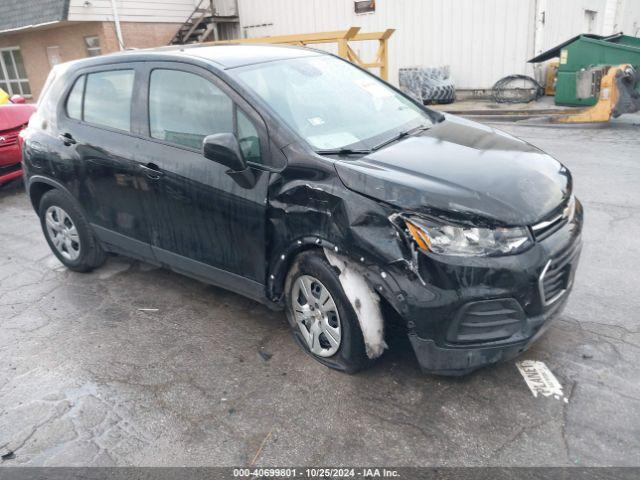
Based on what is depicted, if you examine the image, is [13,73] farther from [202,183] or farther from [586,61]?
[202,183]

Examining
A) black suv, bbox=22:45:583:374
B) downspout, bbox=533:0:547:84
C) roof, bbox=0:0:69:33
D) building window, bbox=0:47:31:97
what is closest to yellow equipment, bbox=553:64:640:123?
downspout, bbox=533:0:547:84

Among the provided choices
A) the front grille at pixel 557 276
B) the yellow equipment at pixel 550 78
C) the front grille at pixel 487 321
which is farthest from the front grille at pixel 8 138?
the yellow equipment at pixel 550 78

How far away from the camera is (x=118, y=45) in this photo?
16688 millimetres

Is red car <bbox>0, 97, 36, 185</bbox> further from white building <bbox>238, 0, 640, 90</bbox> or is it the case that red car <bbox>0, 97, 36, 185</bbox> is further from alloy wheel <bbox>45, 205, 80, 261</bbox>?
white building <bbox>238, 0, 640, 90</bbox>

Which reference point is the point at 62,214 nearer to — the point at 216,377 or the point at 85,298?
the point at 85,298

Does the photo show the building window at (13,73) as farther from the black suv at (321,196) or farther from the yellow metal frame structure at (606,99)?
the yellow metal frame structure at (606,99)

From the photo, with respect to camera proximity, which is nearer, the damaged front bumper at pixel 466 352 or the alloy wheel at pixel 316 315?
the damaged front bumper at pixel 466 352

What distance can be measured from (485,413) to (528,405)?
24cm

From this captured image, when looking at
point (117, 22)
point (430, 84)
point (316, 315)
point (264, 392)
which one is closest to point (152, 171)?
point (316, 315)

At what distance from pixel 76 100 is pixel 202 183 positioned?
1.72m

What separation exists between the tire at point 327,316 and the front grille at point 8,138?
6.09 metres

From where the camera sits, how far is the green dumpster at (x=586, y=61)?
9.88 meters

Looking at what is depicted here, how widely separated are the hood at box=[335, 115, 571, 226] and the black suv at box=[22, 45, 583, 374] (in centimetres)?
1

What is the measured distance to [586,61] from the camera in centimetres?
1063
